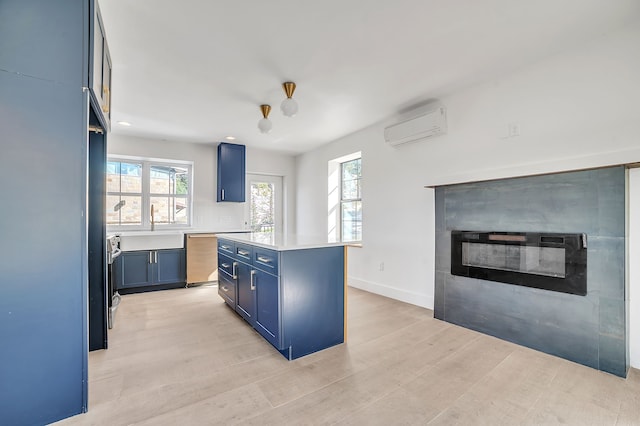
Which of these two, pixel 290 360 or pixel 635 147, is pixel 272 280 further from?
pixel 635 147

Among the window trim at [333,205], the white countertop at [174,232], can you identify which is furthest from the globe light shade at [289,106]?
the white countertop at [174,232]

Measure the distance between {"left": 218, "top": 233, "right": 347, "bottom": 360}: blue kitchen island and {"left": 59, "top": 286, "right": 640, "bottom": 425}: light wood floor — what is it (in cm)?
13

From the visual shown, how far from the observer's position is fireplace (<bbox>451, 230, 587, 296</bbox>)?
7.48ft

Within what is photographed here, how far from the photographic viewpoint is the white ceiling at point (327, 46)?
188 cm

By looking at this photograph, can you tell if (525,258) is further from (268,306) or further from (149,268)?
(149,268)

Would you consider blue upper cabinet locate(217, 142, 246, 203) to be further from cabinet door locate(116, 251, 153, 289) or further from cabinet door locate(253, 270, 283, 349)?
cabinet door locate(253, 270, 283, 349)

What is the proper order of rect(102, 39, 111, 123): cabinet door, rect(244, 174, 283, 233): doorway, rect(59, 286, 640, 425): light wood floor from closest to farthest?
rect(59, 286, 640, 425): light wood floor < rect(102, 39, 111, 123): cabinet door < rect(244, 174, 283, 233): doorway

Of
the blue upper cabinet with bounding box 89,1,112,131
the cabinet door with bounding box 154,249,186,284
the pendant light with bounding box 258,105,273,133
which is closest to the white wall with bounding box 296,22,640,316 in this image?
the pendant light with bounding box 258,105,273,133

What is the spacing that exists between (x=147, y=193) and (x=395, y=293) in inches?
172

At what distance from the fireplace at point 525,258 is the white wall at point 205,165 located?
3.99 m

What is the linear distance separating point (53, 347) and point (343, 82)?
295cm

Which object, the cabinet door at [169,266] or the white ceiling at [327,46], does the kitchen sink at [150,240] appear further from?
the white ceiling at [327,46]

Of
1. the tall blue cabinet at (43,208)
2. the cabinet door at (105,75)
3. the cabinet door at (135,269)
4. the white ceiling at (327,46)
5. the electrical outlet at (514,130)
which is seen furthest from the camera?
the cabinet door at (135,269)

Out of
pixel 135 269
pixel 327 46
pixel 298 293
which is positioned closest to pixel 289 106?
pixel 327 46
